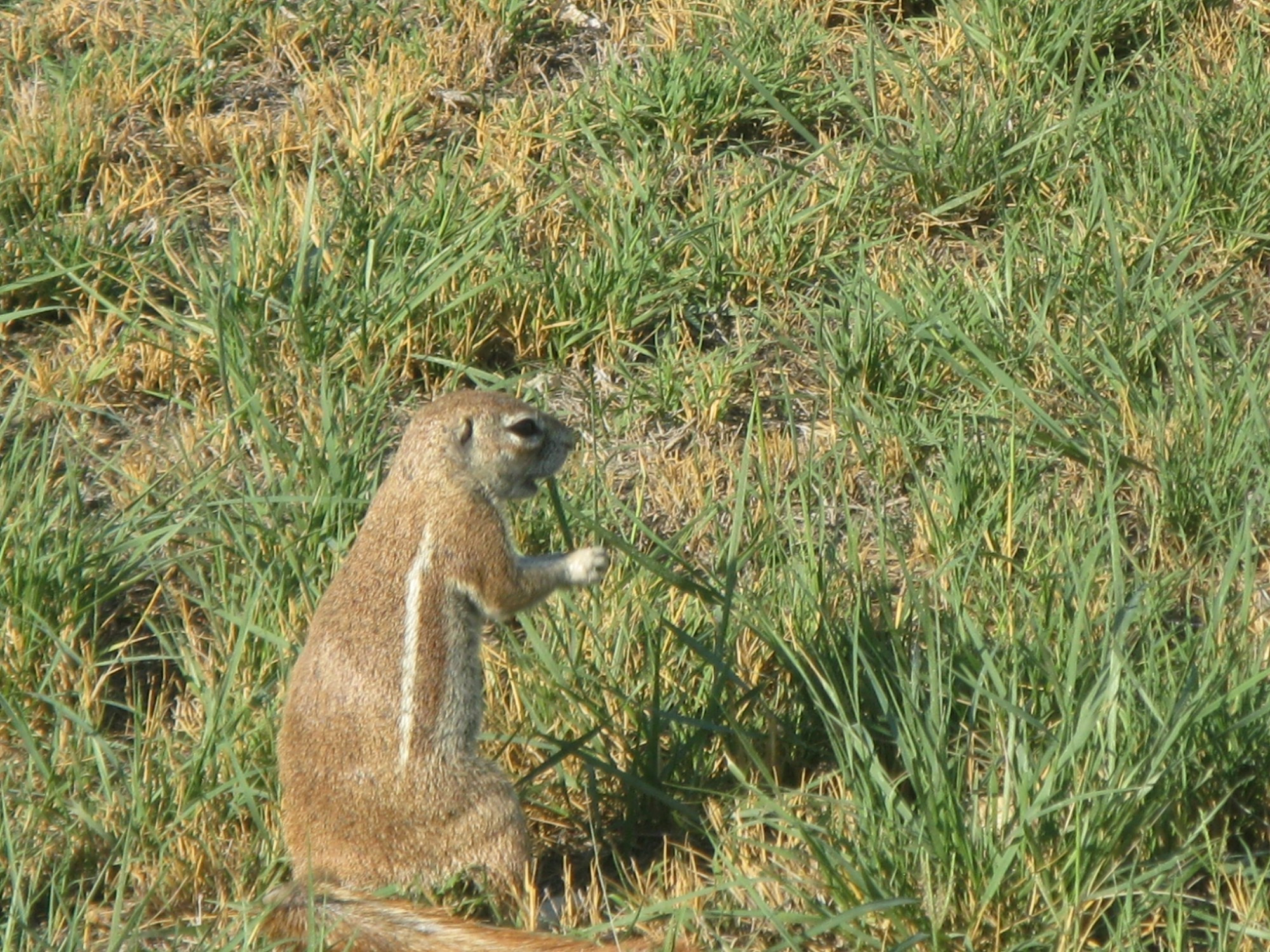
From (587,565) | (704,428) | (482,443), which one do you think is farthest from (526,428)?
(704,428)

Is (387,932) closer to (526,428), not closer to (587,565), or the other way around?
(587,565)

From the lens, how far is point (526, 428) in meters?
3.95

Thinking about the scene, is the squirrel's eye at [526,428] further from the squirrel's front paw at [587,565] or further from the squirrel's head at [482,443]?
the squirrel's front paw at [587,565]

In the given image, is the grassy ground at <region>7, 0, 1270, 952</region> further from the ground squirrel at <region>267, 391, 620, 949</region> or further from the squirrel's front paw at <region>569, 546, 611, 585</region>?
the ground squirrel at <region>267, 391, 620, 949</region>

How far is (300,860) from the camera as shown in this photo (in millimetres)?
3486

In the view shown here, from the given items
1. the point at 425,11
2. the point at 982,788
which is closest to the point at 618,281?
the point at 425,11

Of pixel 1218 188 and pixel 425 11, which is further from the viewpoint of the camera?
pixel 425 11

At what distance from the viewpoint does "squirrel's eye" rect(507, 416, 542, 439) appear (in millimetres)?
3912

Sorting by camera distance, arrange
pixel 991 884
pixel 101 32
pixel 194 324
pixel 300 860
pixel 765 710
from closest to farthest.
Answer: pixel 991 884, pixel 300 860, pixel 765 710, pixel 194 324, pixel 101 32

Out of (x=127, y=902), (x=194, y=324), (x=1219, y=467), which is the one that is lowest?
(x=127, y=902)

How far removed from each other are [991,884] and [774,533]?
1.21m

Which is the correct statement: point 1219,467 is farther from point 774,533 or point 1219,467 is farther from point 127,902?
point 127,902

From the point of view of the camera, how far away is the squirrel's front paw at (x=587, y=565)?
379 centimetres

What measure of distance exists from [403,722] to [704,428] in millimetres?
1817
